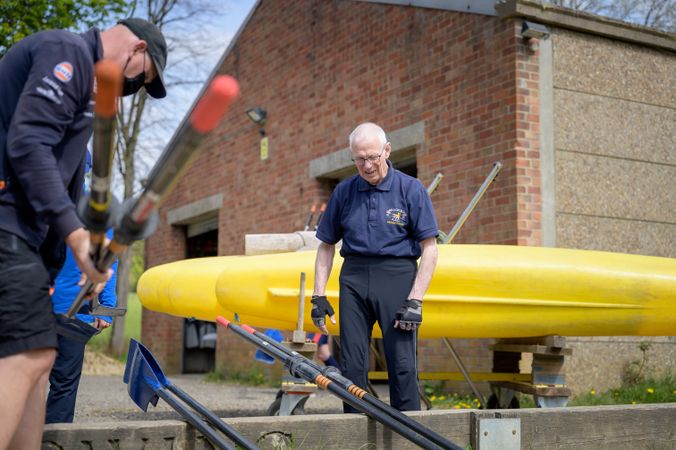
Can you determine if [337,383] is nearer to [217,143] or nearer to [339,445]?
[339,445]

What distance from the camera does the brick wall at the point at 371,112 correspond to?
7.47 meters

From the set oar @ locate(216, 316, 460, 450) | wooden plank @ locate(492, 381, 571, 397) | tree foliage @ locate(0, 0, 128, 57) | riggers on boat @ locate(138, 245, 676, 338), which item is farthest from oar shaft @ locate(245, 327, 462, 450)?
tree foliage @ locate(0, 0, 128, 57)

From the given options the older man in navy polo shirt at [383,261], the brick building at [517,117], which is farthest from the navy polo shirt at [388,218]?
the brick building at [517,117]

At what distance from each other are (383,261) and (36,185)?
2.19 metres

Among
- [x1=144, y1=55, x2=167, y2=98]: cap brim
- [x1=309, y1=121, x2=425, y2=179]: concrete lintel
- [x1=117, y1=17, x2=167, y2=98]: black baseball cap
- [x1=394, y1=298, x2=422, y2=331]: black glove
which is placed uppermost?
[x1=309, y1=121, x2=425, y2=179]: concrete lintel

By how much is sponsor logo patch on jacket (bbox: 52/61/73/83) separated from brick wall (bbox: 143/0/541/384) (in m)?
5.40

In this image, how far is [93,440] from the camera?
9.68 feet

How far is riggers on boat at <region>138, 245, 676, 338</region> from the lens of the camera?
557cm

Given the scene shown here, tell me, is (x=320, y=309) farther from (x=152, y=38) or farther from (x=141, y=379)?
(x=152, y=38)

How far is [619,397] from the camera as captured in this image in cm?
714

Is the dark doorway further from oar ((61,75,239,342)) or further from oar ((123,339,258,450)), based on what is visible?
oar ((61,75,239,342))

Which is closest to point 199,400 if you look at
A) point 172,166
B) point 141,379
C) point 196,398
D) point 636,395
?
point 196,398

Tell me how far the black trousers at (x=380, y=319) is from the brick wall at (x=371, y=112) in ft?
10.8

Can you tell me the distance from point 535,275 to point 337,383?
7.65 ft
